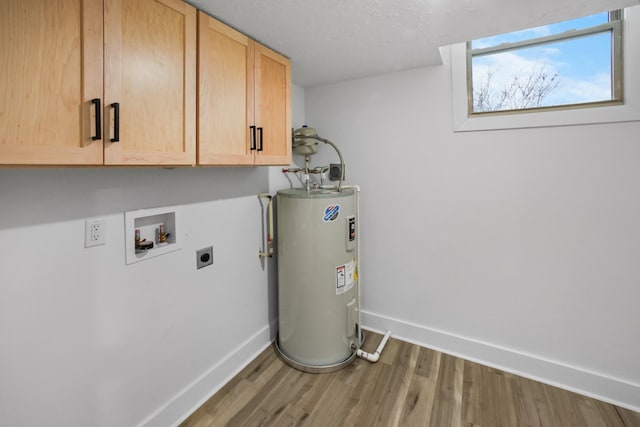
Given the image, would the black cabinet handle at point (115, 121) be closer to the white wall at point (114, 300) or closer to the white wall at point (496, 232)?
the white wall at point (114, 300)

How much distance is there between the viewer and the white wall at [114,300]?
1098mm

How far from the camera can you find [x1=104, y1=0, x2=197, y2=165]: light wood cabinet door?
3.42 feet

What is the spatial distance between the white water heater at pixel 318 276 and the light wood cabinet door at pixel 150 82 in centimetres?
85

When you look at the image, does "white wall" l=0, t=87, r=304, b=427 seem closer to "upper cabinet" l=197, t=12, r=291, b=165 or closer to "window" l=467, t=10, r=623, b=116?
"upper cabinet" l=197, t=12, r=291, b=165

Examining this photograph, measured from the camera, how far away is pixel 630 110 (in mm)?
1646

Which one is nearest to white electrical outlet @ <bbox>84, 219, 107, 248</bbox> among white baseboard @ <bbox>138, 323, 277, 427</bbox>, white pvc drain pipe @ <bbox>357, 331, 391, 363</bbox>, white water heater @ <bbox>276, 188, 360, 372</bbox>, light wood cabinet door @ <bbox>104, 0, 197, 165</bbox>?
light wood cabinet door @ <bbox>104, 0, 197, 165</bbox>

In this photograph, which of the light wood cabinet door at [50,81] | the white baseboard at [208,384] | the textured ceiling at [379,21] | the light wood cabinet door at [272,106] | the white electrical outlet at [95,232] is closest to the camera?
the light wood cabinet door at [50,81]

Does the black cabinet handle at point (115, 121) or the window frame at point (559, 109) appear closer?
the black cabinet handle at point (115, 121)

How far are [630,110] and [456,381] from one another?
6.04 feet

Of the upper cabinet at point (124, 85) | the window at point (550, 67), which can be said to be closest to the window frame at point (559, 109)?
the window at point (550, 67)

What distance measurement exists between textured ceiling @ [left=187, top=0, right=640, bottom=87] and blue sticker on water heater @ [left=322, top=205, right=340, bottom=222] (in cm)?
96

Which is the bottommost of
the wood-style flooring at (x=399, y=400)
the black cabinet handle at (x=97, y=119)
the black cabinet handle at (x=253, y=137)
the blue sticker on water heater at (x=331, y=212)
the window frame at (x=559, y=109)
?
the wood-style flooring at (x=399, y=400)

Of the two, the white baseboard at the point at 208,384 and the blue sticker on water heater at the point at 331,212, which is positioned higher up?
the blue sticker on water heater at the point at 331,212

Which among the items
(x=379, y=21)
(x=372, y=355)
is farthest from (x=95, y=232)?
(x=372, y=355)
